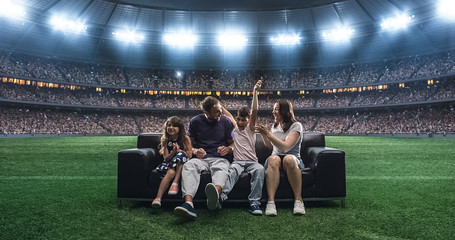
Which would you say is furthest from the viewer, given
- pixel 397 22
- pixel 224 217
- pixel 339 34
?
pixel 339 34

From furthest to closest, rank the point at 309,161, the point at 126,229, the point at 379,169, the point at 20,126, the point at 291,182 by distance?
the point at 20,126 < the point at 379,169 < the point at 309,161 < the point at 291,182 < the point at 126,229

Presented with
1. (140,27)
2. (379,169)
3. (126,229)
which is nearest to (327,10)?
(140,27)

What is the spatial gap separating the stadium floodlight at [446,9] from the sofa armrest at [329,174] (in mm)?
37039

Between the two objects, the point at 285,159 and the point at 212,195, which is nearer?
the point at 212,195

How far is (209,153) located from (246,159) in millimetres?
618

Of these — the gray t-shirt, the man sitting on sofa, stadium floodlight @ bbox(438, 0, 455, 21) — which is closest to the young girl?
the man sitting on sofa

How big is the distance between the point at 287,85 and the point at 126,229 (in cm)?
4833

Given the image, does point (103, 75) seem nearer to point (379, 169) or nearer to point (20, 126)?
point (20, 126)

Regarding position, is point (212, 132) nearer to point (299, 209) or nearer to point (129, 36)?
point (299, 209)

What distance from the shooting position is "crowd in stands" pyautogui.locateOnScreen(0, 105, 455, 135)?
3416 cm

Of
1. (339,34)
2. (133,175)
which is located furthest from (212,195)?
(339,34)

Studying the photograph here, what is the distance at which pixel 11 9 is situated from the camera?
103 feet

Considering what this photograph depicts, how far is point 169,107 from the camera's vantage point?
47.8m

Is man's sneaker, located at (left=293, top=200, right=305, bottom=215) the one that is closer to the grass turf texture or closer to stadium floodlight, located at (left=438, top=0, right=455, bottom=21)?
the grass turf texture
